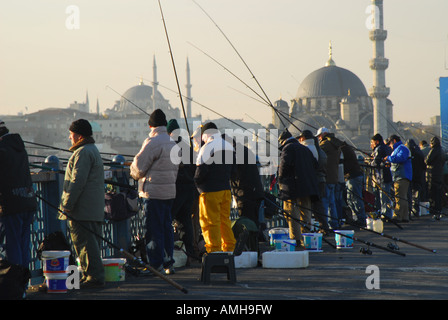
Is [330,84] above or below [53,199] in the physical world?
above

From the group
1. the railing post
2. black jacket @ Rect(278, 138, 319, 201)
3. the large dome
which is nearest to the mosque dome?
the large dome

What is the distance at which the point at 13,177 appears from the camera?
5.75 metres

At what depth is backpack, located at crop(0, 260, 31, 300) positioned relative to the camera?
5445mm

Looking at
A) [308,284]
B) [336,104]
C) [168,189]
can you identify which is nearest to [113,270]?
[168,189]

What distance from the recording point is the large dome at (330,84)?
112375 mm

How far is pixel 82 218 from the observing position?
630cm

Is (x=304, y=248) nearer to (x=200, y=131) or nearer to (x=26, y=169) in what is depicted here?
(x=200, y=131)

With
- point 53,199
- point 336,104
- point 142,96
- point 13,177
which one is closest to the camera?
point 13,177

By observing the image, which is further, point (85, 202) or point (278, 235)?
point (278, 235)

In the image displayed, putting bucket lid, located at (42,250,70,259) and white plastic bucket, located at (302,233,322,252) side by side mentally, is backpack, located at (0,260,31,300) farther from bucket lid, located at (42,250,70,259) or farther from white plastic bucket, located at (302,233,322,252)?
white plastic bucket, located at (302,233,322,252)

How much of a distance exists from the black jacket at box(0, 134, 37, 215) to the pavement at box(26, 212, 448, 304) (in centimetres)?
69

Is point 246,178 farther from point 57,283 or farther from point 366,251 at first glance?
point 57,283

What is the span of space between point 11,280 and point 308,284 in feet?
7.28
